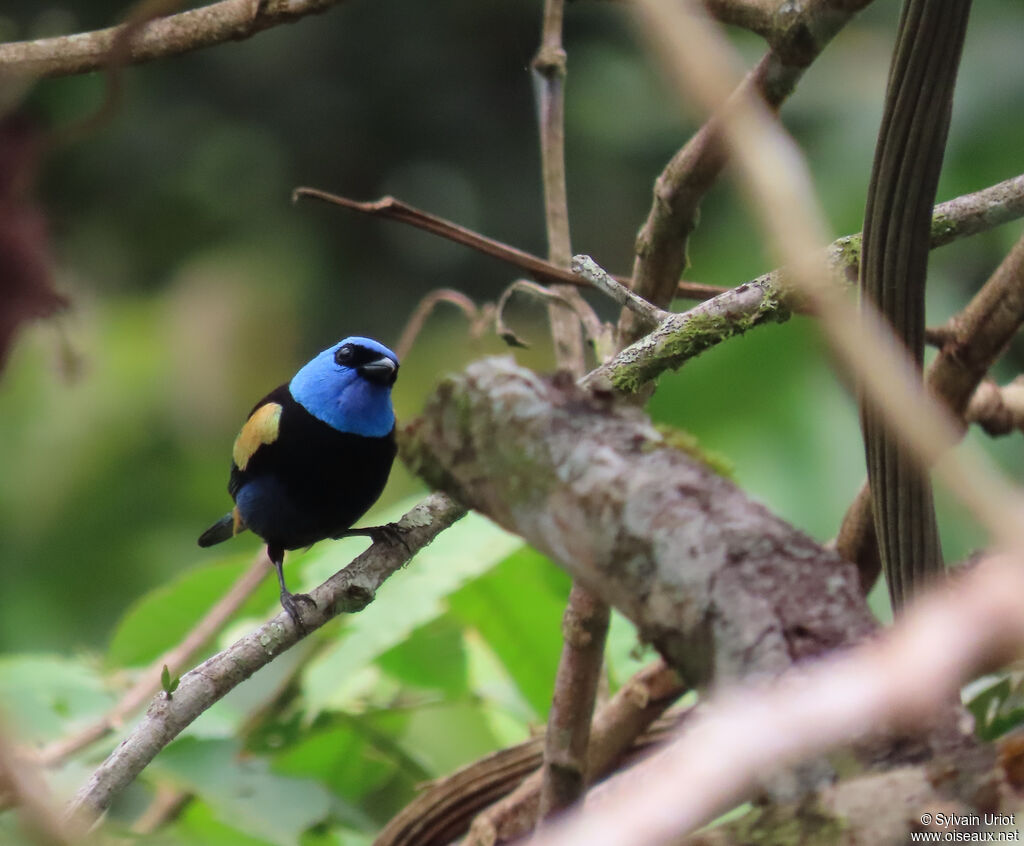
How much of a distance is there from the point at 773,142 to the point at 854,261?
3.38ft

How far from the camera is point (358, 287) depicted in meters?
7.66

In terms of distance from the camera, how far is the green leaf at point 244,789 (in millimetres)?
1949

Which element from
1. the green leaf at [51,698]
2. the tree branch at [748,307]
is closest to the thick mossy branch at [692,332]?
the tree branch at [748,307]

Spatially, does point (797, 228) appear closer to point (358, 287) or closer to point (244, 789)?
point (244, 789)

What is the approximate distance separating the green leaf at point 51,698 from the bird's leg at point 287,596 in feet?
1.46

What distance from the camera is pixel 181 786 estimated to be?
6.63 feet

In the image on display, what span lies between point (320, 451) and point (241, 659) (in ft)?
3.47

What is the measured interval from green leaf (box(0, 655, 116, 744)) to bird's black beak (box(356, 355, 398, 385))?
0.89 m

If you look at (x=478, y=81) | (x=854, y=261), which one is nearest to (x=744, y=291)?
(x=854, y=261)

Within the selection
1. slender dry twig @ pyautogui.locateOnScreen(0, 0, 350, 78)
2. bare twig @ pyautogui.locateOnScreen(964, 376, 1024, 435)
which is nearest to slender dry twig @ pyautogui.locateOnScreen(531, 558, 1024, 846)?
slender dry twig @ pyautogui.locateOnScreen(0, 0, 350, 78)

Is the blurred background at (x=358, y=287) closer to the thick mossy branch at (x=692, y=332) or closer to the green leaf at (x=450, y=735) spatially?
the green leaf at (x=450, y=735)

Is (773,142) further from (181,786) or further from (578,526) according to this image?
(181,786)

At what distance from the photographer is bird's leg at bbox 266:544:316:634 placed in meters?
1.48

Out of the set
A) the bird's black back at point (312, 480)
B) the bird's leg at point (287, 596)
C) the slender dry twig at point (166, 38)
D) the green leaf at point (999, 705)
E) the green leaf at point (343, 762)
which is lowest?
the green leaf at point (999, 705)
